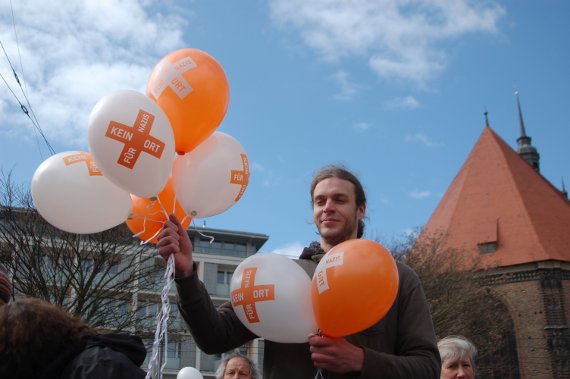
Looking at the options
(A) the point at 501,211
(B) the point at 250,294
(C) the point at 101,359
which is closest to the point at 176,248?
(B) the point at 250,294

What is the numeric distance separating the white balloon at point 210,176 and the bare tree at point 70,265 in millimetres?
11162

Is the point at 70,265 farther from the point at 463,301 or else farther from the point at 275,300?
the point at 463,301

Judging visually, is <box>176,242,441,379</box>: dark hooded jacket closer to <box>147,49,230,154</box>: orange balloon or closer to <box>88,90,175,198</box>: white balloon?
<box>88,90,175,198</box>: white balloon

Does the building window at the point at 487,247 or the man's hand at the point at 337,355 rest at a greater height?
the building window at the point at 487,247

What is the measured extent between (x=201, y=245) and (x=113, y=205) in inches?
1365

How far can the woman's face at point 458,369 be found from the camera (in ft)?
12.6

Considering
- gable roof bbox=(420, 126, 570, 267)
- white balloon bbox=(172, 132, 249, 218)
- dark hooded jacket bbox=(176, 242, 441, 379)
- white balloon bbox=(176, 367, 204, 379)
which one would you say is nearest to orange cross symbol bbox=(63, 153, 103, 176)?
white balloon bbox=(172, 132, 249, 218)

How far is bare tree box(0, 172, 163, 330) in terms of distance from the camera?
1355cm

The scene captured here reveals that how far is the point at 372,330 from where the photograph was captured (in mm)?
2520

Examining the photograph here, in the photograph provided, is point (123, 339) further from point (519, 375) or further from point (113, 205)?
point (519, 375)

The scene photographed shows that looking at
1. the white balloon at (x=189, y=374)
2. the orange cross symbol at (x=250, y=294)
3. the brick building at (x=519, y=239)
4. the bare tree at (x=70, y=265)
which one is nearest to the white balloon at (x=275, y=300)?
the orange cross symbol at (x=250, y=294)

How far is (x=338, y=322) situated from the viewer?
7.60 ft

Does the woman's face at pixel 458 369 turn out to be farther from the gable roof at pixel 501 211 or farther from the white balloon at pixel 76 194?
the gable roof at pixel 501 211

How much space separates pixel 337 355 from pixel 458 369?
75.4 inches
